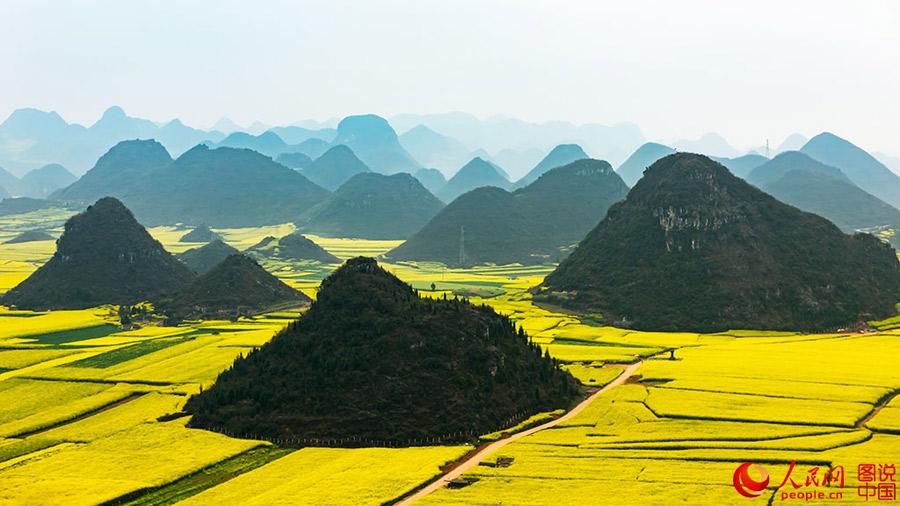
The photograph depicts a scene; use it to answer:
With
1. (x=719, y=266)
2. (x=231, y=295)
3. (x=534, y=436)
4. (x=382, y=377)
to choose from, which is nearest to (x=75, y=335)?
(x=231, y=295)

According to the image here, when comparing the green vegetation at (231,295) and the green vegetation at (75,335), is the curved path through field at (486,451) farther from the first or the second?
the green vegetation at (231,295)

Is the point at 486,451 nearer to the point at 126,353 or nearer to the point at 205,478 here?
the point at 205,478

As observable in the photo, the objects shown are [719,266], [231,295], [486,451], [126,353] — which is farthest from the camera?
[231,295]

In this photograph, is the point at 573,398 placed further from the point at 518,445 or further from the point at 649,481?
the point at 649,481

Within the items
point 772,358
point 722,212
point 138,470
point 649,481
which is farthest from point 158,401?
point 722,212

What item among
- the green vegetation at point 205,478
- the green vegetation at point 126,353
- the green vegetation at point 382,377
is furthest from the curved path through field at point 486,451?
the green vegetation at point 126,353

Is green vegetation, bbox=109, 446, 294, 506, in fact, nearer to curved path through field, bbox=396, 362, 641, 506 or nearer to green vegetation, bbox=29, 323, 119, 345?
curved path through field, bbox=396, 362, 641, 506

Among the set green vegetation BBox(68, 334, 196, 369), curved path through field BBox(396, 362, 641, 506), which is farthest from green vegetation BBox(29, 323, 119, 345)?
curved path through field BBox(396, 362, 641, 506)
